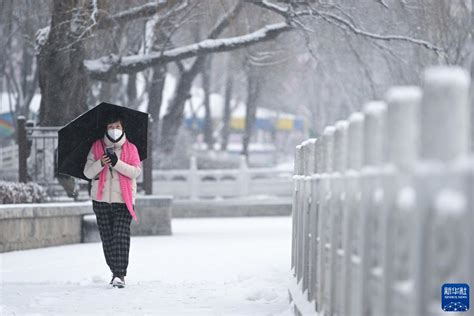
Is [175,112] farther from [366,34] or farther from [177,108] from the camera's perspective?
[366,34]

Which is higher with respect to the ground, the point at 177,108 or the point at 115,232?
the point at 177,108

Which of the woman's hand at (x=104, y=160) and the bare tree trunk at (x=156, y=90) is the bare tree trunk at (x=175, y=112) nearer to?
the bare tree trunk at (x=156, y=90)

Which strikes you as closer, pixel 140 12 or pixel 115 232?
pixel 115 232

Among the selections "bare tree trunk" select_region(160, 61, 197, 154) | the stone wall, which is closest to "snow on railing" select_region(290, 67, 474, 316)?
the stone wall

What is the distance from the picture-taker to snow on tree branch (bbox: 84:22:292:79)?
26641 millimetres

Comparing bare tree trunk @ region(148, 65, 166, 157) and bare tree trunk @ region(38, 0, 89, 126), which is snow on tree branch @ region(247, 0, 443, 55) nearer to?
bare tree trunk @ region(38, 0, 89, 126)

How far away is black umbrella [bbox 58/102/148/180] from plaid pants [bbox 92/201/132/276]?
1.92 feet

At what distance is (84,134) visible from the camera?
42.2 feet

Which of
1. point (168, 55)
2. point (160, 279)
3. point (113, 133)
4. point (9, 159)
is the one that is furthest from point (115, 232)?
point (9, 159)

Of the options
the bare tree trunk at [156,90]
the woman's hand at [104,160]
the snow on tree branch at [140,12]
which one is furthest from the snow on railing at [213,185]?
the woman's hand at [104,160]

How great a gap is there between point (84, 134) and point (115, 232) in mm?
1216

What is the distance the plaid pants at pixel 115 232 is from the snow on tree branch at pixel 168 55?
14352 millimetres

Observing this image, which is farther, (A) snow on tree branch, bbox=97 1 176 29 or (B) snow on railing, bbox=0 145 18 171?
(B) snow on railing, bbox=0 145 18 171

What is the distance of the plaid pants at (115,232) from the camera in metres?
12.2
